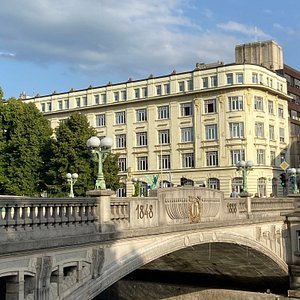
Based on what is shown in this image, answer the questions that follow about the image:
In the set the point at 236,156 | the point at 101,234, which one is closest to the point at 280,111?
the point at 236,156

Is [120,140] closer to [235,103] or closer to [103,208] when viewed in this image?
[235,103]

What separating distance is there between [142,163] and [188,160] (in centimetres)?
669

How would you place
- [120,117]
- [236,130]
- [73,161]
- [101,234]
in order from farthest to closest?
[120,117] < [236,130] < [73,161] < [101,234]

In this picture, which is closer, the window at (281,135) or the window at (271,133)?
the window at (271,133)

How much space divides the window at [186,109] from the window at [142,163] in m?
7.76

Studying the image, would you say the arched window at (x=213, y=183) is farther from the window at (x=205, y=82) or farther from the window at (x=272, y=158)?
the window at (x=205, y=82)

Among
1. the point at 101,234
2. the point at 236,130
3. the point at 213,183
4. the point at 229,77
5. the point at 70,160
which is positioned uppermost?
the point at 229,77

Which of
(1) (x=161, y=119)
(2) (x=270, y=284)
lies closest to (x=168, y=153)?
(1) (x=161, y=119)

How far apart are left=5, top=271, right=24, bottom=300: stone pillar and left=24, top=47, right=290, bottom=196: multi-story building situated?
172ft

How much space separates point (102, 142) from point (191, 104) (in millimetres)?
51057

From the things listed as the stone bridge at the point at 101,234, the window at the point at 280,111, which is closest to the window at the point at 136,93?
the window at the point at 280,111

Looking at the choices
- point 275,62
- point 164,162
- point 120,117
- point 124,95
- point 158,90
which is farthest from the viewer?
point 275,62

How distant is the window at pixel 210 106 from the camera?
65.2 m

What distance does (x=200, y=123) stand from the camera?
6644 centimetres
